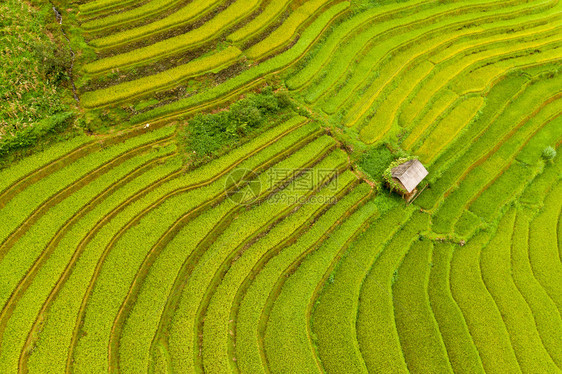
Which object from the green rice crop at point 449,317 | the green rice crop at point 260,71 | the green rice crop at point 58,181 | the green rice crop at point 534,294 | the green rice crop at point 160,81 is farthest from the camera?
the green rice crop at point 260,71

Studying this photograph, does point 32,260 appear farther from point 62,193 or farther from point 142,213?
point 142,213

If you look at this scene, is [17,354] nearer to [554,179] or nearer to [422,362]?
[422,362]

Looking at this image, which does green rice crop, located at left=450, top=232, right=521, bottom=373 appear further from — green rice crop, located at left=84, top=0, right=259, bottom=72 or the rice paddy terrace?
green rice crop, located at left=84, top=0, right=259, bottom=72

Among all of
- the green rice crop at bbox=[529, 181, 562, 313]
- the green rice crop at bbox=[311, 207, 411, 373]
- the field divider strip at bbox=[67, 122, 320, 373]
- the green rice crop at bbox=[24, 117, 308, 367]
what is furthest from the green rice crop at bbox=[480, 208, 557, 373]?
the green rice crop at bbox=[24, 117, 308, 367]

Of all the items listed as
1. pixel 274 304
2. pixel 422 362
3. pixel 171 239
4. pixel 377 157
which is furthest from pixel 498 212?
pixel 171 239

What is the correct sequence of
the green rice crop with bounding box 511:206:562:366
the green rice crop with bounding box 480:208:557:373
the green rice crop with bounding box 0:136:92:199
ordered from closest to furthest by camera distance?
1. the green rice crop with bounding box 480:208:557:373
2. the green rice crop with bounding box 511:206:562:366
3. the green rice crop with bounding box 0:136:92:199

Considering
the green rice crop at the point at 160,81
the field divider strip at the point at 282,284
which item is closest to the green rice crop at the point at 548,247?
the field divider strip at the point at 282,284

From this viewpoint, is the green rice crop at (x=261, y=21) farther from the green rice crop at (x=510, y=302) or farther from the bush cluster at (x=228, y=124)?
the green rice crop at (x=510, y=302)
